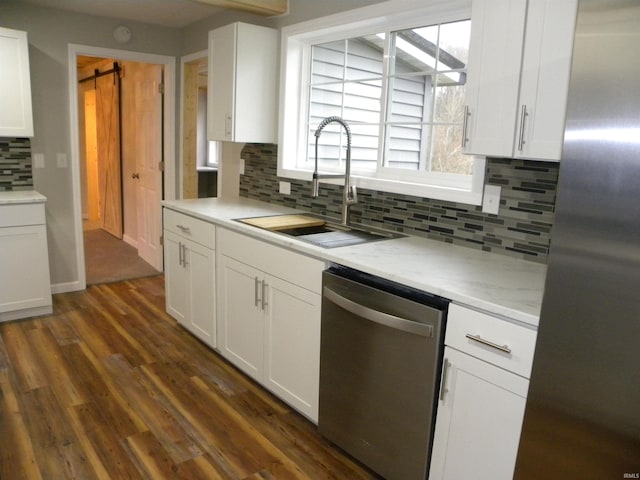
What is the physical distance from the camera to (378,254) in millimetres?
2061

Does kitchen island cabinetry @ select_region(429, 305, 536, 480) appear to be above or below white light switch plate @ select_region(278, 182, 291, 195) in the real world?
below

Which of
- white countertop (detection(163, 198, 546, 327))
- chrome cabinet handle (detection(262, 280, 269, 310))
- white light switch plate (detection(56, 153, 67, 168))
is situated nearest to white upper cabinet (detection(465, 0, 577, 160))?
white countertop (detection(163, 198, 546, 327))

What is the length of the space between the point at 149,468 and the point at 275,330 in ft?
2.68

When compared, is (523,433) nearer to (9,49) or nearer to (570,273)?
(570,273)

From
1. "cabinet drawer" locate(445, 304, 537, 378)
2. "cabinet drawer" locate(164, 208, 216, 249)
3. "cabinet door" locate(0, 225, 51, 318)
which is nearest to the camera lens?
"cabinet drawer" locate(445, 304, 537, 378)

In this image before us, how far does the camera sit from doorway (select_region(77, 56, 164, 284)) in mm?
4672

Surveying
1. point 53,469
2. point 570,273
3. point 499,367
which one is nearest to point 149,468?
point 53,469

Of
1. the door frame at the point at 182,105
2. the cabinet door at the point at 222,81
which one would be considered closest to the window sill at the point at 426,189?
the cabinet door at the point at 222,81

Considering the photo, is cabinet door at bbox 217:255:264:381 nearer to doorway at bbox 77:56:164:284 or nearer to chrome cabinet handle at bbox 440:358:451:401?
chrome cabinet handle at bbox 440:358:451:401

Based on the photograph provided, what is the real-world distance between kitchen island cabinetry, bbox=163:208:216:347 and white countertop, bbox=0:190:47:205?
91cm

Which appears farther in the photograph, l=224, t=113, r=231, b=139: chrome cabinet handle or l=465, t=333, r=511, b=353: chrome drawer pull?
l=224, t=113, r=231, b=139: chrome cabinet handle

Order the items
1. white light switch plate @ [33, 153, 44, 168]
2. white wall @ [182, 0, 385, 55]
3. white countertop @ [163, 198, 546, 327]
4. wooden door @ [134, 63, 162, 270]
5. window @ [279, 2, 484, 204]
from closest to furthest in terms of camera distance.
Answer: white countertop @ [163, 198, 546, 327], window @ [279, 2, 484, 204], white wall @ [182, 0, 385, 55], white light switch plate @ [33, 153, 44, 168], wooden door @ [134, 63, 162, 270]

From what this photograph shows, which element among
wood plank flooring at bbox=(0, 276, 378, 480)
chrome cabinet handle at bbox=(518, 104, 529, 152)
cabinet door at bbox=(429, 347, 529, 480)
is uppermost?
chrome cabinet handle at bbox=(518, 104, 529, 152)

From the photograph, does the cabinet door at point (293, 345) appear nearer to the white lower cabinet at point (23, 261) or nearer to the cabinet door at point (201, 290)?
the cabinet door at point (201, 290)
